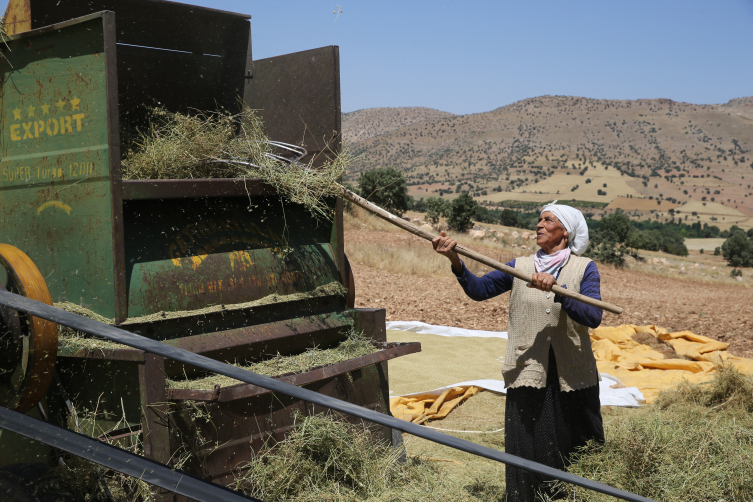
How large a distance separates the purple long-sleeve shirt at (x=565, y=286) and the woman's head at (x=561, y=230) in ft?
0.49

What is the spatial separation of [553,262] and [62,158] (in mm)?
2591

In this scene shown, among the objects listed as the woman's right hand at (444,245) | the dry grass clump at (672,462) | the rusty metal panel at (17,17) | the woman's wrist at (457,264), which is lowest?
the dry grass clump at (672,462)

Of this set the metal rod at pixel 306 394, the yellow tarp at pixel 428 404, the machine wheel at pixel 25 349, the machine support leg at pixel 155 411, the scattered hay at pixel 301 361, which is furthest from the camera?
the yellow tarp at pixel 428 404

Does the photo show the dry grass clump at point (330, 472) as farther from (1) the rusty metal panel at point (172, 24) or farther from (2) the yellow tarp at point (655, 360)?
(2) the yellow tarp at point (655, 360)

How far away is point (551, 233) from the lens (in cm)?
339

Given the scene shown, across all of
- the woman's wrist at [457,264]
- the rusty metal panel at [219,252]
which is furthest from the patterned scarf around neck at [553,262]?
Result: the rusty metal panel at [219,252]

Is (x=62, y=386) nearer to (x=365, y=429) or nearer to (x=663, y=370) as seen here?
(x=365, y=429)

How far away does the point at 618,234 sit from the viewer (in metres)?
29.9

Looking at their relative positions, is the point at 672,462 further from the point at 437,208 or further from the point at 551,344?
the point at 437,208

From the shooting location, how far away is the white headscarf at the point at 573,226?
337 centimetres

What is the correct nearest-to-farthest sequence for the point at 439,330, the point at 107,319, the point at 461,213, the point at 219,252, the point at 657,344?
the point at 107,319 → the point at 219,252 → the point at 657,344 → the point at 439,330 → the point at 461,213

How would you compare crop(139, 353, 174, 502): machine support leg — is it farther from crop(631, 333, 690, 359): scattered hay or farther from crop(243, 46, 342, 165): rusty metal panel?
crop(631, 333, 690, 359): scattered hay

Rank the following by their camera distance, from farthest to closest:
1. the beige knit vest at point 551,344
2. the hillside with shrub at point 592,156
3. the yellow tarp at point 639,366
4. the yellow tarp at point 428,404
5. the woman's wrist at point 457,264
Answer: the hillside with shrub at point 592,156, the yellow tarp at point 639,366, the yellow tarp at point 428,404, the woman's wrist at point 457,264, the beige knit vest at point 551,344

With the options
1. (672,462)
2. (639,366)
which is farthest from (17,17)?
(639,366)
